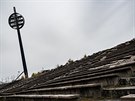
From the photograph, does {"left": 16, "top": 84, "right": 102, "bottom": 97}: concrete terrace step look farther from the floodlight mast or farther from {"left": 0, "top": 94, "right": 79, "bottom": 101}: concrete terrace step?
the floodlight mast

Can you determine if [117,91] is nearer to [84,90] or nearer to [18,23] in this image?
[84,90]

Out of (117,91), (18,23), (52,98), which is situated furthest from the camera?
(18,23)

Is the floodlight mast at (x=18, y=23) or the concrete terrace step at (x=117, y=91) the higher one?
the floodlight mast at (x=18, y=23)

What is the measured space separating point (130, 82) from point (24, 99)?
3661mm

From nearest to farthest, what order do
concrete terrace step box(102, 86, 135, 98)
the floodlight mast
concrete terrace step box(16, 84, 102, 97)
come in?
concrete terrace step box(102, 86, 135, 98), concrete terrace step box(16, 84, 102, 97), the floodlight mast

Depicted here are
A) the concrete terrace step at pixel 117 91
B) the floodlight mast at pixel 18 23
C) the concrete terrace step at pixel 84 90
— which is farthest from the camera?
the floodlight mast at pixel 18 23

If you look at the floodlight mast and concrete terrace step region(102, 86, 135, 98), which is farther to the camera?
the floodlight mast

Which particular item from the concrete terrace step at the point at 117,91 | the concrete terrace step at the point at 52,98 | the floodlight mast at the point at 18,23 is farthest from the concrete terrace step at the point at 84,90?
the floodlight mast at the point at 18,23

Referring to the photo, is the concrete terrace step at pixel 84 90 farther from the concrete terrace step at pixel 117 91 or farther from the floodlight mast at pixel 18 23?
the floodlight mast at pixel 18 23

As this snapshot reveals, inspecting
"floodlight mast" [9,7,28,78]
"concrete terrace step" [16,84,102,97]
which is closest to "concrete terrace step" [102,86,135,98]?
"concrete terrace step" [16,84,102,97]

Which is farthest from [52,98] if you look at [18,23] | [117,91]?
[18,23]

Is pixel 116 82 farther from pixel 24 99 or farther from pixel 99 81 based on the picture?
pixel 24 99

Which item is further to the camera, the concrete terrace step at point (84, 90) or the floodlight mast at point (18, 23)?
the floodlight mast at point (18, 23)

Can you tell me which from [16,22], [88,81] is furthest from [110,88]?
[16,22]
